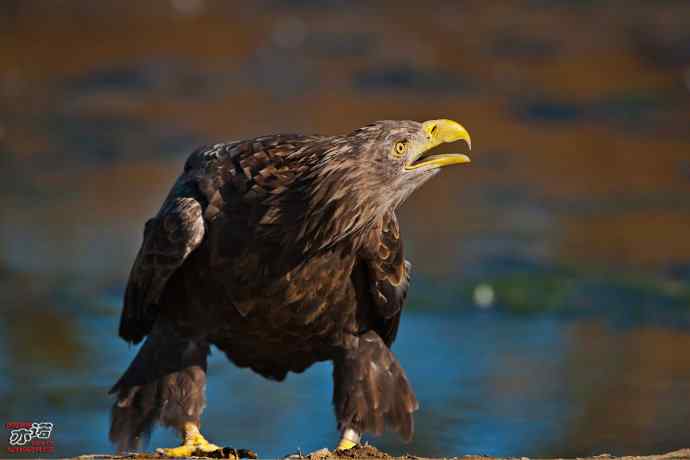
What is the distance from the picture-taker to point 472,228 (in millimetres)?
13852

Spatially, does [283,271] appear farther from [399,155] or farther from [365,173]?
[399,155]

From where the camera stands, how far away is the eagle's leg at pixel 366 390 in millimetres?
→ 7219

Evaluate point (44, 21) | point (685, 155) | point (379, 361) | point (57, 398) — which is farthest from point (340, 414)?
point (44, 21)

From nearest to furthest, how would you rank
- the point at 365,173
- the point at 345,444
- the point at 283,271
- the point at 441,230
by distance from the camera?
the point at 365,173
the point at 283,271
the point at 345,444
the point at 441,230

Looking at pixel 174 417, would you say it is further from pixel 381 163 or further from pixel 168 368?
pixel 381 163

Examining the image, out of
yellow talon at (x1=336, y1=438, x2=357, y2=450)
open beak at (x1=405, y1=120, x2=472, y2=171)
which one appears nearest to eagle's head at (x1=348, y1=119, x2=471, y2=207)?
open beak at (x1=405, y1=120, x2=472, y2=171)

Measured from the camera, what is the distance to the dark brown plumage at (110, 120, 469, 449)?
6.80 m

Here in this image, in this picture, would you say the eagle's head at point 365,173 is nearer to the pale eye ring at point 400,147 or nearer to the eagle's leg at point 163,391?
the pale eye ring at point 400,147

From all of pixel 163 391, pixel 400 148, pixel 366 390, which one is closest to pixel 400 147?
pixel 400 148

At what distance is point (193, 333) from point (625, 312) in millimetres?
5911

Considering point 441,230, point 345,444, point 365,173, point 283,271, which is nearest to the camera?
point 365,173

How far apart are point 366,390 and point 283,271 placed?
2.52 ft

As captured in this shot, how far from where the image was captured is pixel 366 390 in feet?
23.7

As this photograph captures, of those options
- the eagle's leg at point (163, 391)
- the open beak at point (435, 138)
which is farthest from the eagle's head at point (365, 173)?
the eagle's leg at point (163, 391)
